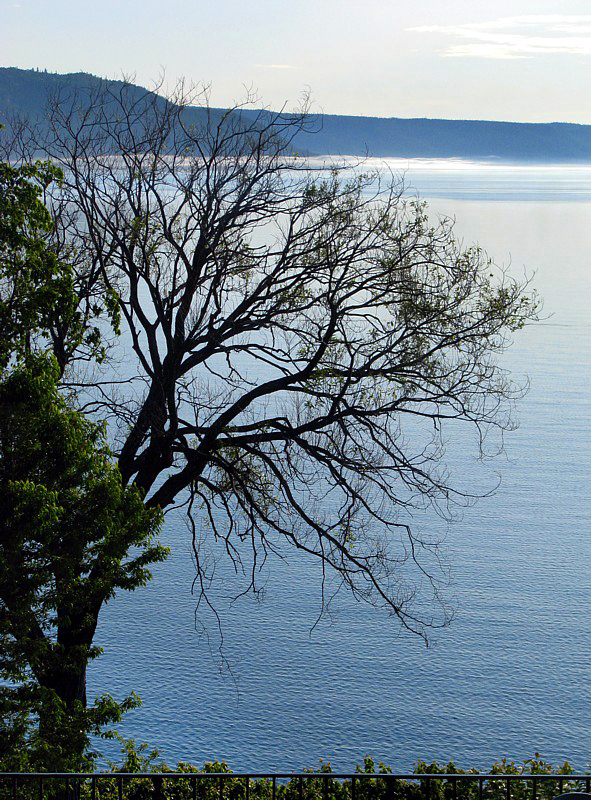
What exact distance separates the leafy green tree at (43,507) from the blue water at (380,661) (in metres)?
19.7

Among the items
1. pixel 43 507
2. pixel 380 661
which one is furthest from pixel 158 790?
pixel 380 661

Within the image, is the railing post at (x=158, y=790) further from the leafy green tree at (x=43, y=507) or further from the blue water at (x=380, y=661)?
the blue water at (x=380, y=661)

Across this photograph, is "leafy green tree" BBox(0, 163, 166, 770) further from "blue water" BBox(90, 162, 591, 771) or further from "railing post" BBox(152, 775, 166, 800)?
"blue water" BBox(90, 162, 591, 771)

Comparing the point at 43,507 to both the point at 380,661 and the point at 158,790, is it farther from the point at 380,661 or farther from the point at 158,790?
the point at 380,661

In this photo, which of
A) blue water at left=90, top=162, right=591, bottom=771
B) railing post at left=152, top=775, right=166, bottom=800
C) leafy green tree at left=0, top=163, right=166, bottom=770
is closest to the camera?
leafy green tree at left=0, top=163, right=166, bottom=770

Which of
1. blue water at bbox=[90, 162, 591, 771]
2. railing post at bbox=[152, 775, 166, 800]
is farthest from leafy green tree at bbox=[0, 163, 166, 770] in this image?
blue water at bbox=[90, 162, 591, 771]

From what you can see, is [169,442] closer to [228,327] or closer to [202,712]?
[228,327]

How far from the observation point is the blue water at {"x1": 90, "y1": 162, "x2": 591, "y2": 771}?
3266 centimetres

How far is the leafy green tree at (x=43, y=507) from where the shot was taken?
10133mm

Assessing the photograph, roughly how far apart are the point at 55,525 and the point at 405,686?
29.2 m

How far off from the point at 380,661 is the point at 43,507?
106 feet

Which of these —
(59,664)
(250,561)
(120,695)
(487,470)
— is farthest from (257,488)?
(487,470)

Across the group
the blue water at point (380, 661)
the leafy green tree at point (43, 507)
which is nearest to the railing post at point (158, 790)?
the leafy green tree at point (43, 507)

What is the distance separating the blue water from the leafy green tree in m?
19.7
